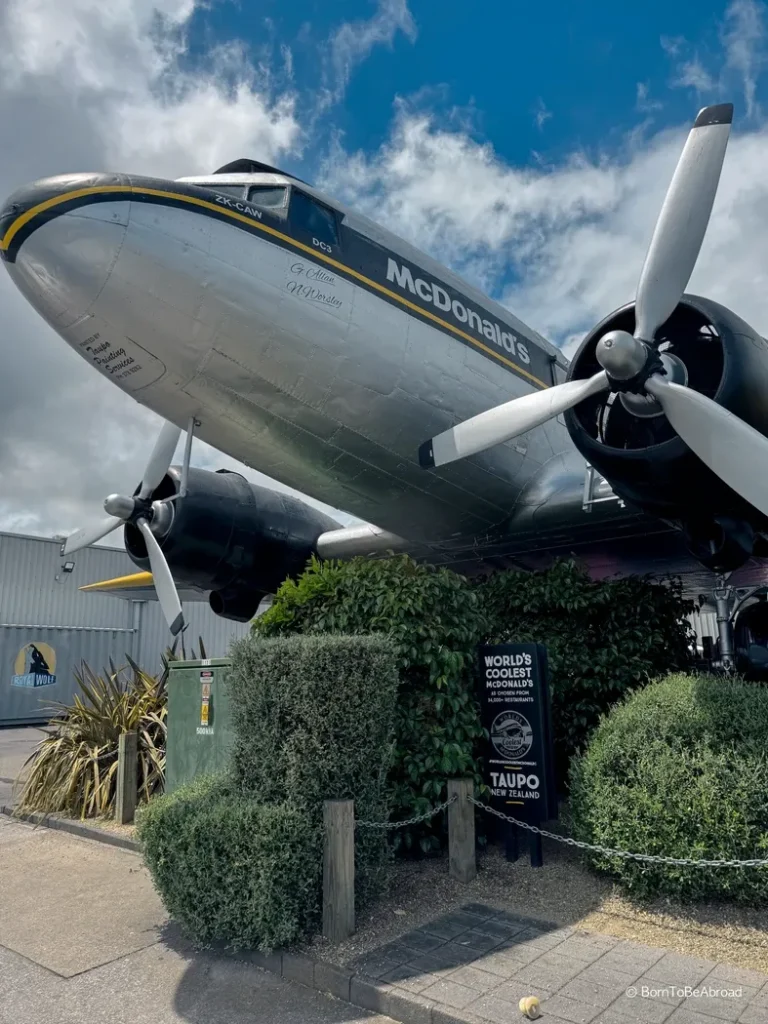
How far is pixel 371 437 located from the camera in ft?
29.7

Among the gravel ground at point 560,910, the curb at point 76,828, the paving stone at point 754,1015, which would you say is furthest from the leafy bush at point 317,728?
the curb at point 76,828

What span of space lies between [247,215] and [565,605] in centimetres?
551

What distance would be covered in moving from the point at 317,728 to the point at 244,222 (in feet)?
18.1

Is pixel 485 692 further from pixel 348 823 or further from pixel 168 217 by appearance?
pixel 168 217

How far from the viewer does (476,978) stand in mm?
4293

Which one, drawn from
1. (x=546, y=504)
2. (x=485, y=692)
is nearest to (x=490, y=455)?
(x=546, y=504)

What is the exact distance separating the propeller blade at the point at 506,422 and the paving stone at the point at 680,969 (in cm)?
424

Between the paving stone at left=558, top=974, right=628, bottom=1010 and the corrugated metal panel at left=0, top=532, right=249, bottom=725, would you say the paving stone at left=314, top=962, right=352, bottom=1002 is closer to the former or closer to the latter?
the paving stone at left=558, top=974, right=628, bottom=1010

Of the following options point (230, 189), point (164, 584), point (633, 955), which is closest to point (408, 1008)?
point (633, 955)

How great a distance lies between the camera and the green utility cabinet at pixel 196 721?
23.6 ft

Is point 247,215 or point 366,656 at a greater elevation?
point 247,215

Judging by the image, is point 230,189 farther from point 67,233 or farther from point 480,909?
point 480,909

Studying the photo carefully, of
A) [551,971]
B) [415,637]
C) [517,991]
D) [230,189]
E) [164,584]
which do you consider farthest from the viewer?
[164,584]

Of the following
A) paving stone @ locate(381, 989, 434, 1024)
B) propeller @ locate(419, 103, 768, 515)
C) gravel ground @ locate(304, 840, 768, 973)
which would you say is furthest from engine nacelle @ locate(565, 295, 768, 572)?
paving stone @ locate(381, 989, 434, 1024)
